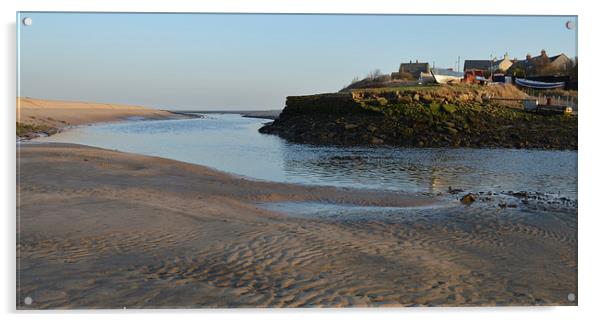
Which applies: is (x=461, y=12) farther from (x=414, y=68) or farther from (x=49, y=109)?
(x=49, y=109)

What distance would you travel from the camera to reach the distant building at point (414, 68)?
21.1 ft

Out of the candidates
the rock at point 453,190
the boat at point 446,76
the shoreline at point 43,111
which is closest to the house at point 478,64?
the boat at point 446,76

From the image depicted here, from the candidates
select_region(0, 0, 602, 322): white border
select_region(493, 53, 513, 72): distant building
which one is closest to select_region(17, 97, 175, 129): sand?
select_region(0, 0, 602, 322): white border

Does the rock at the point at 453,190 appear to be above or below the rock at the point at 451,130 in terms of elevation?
below

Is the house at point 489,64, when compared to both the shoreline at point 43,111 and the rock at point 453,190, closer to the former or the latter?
the rock at point 453,190

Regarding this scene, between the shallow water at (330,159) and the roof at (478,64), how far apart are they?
6.28 ft

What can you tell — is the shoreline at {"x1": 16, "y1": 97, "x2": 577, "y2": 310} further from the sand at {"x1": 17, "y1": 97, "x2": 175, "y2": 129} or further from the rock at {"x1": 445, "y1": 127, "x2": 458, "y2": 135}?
the rock at {"x1": 445, "y1": 127, "x2": 458, "y2": 135}

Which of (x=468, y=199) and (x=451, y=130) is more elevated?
(x=451, y=130)

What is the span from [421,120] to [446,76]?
566 centimetres

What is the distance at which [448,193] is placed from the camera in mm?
7949

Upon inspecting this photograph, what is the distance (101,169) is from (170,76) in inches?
102

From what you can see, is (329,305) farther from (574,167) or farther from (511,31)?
(511,31)

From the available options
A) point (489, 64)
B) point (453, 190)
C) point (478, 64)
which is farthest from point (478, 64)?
point (453, 190)

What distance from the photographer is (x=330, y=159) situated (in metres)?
9.78
